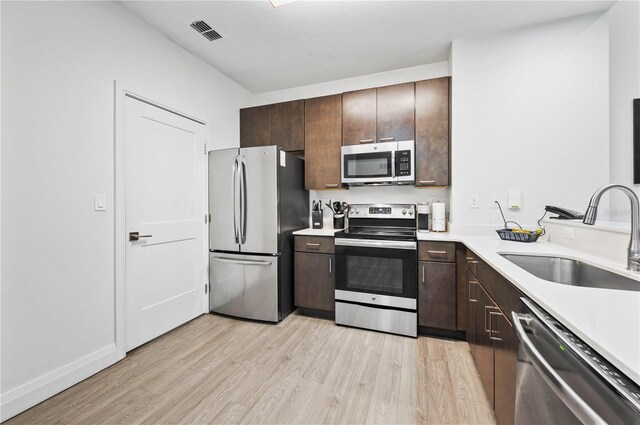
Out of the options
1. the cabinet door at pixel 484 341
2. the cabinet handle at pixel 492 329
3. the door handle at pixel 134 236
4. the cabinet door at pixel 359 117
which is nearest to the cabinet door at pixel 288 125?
the cabinet door at pixel 359 117

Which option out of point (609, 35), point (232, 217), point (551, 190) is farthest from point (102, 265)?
point (609, 35)

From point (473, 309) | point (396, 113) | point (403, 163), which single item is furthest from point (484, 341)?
point (396, 113)

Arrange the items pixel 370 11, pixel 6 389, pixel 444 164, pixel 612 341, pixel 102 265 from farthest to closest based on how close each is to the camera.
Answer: pixel 444 164, pixel 370 11, pixel 102 265, pixel 6 389, pixel 612 341

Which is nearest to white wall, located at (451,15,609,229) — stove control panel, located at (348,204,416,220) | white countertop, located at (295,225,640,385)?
stove control panel, located at (348,204,416,220)

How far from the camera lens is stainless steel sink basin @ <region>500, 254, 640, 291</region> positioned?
4.29ft

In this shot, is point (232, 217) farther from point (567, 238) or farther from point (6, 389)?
point (567, 238)

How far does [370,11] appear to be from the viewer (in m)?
2.10

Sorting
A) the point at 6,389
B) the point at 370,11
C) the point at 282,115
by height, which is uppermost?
the point at 370,11

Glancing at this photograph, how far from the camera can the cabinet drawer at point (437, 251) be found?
229 cm

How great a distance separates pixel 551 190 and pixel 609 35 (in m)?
1.27

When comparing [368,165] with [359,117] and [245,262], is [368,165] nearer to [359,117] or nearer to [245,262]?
[359,117]

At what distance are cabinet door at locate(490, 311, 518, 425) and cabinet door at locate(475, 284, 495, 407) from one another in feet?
0.30

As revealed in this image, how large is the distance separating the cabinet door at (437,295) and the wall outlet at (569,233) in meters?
0.76

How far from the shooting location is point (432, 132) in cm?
267
